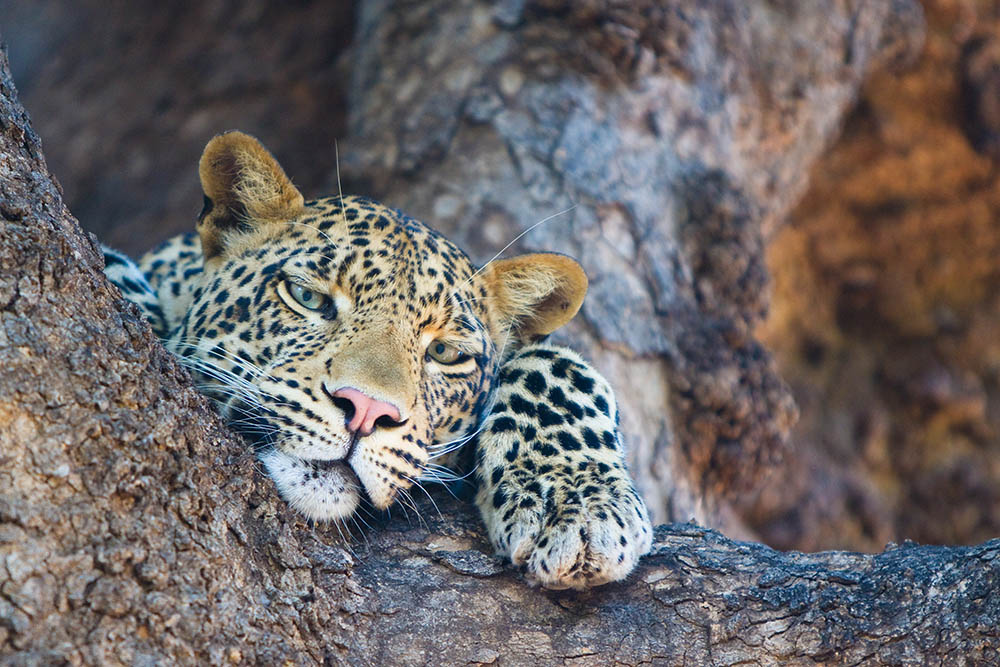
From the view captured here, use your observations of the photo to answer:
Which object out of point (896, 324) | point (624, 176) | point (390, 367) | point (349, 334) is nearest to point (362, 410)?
point (390, 367)

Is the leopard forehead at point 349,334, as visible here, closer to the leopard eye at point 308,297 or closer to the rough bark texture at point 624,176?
the leopard eye at point 308,297

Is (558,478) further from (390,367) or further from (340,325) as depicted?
(340,325)

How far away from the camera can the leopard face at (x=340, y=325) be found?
379 cm

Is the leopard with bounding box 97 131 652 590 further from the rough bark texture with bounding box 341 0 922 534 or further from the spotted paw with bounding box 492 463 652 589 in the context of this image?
the rough bark texture with bounding box 341 0 922 534

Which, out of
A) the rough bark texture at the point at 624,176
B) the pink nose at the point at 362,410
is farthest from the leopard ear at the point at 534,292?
the pink nose at the point at 362,410

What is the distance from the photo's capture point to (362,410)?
12.3ft

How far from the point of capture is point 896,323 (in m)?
10.2

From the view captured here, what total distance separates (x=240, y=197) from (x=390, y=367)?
1234 mm

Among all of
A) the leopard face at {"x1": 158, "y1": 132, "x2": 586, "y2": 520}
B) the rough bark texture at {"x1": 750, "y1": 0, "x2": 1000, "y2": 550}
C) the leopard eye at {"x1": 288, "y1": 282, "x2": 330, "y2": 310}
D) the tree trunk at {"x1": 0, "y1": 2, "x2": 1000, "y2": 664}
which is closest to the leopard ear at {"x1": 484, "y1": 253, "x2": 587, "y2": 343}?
the leopard face at {"x1": 158, "y1": 132, "x2": 586, "y2": 520}

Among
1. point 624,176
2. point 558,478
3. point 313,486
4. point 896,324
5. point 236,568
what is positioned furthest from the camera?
point 896,324

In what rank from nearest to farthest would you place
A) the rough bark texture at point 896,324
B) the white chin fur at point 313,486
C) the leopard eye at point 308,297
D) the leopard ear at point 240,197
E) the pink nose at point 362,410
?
the white chin fur at point 313,486, the pink nose at point 362,410, the leopard eye at point 308,297, the leopard ear at point 240,197, the rough bark texture at point 896,324

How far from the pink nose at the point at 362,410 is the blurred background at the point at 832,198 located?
5142mm

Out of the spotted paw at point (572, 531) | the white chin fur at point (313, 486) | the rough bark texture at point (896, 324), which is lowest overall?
the rough bark texture at point (896, 324)

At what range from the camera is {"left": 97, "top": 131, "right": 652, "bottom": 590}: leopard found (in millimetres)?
3756
